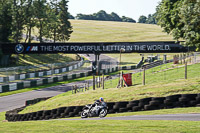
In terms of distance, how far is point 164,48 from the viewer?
4172cm

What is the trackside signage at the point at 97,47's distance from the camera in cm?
4169

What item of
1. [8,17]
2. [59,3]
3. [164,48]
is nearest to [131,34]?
[59,3]

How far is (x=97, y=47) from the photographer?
141ft

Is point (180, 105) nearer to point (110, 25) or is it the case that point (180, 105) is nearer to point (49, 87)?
point (49, 87)

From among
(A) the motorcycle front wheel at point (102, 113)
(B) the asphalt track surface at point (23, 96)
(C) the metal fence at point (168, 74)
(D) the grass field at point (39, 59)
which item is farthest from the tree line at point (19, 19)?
(A) the motorcycle front wheel at point (102, 113)

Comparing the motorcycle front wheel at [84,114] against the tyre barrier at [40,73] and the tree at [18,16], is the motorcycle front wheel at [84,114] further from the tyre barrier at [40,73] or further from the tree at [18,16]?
the tree at [18,16]

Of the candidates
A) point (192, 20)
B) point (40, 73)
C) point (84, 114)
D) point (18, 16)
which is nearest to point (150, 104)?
point (84, 114)

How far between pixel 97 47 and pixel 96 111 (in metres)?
29.0

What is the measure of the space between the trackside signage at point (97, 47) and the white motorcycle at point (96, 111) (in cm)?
2829

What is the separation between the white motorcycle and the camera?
14242 mm

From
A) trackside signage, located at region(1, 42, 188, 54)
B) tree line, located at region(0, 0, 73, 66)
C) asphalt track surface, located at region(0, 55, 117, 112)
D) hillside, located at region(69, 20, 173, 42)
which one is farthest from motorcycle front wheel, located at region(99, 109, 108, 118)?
hillside, located at region(69, 20, 173, 42)

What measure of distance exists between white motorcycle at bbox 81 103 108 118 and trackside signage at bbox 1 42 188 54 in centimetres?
2829

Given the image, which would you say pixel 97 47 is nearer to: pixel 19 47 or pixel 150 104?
pixel 19 47

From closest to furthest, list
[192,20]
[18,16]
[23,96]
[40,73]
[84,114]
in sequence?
[84,114] < [192,20] < [23,96] < [40,73] < [18,16]
